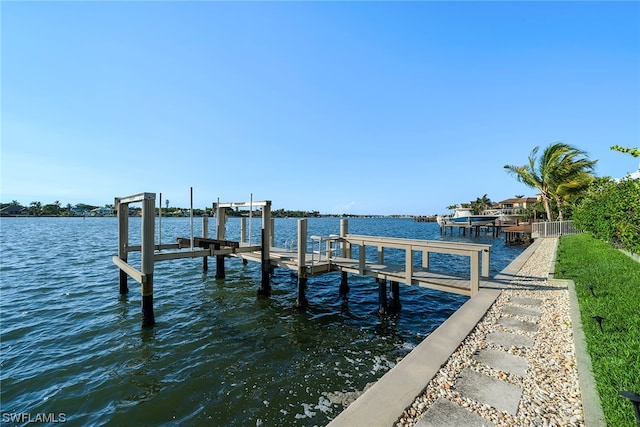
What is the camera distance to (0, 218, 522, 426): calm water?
4.69 metres

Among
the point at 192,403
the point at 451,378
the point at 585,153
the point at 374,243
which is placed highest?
the point at 585,153

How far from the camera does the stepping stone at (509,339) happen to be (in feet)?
15.4

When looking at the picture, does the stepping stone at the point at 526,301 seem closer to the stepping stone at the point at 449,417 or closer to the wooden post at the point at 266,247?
the stepping stone at the point at 449,417

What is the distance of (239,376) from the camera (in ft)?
17.9

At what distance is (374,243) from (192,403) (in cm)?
615

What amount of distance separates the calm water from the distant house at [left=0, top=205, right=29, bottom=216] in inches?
6421

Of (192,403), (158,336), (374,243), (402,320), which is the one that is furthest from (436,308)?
(158,336)

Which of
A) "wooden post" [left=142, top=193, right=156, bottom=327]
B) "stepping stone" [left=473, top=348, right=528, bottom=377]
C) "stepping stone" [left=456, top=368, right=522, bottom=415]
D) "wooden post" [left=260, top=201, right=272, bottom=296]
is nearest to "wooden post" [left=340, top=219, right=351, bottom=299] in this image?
"wooden post" [left=260, top=201, right=272, bottom=296]

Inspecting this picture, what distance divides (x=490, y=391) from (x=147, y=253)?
787cm

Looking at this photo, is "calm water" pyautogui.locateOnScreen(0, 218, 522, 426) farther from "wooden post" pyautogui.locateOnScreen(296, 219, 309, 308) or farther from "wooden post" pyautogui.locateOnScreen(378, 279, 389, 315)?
"wooden post" pyautogui.locateOnScreen(296, 219, 309, 308)

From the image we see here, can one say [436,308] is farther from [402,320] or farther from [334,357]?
[334,357]

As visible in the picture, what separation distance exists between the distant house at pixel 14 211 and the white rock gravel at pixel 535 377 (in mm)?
176059

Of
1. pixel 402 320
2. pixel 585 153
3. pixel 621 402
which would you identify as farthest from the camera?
pixel 585 153

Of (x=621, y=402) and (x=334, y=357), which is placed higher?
(x=621, y=402)
